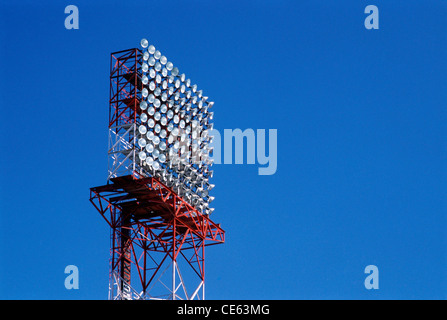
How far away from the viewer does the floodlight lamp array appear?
8869cm

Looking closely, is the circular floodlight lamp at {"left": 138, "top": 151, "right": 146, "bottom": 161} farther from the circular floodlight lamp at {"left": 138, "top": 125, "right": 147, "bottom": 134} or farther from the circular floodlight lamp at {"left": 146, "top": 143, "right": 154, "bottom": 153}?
the circular floodlight lamp at {"left": 138, "top": 125, "right": 147, "bottom": 134}

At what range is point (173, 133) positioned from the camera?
301 feet

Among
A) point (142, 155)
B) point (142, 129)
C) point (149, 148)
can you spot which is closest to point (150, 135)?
point (142, 129)

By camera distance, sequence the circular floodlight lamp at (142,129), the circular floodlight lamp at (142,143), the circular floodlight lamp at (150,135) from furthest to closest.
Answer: the circular floodlight lamp at (150,135) < the circular floodlight lamp at (142,129) < the circular floodlight lamp at (142,143)

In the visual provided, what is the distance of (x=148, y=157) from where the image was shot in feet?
285

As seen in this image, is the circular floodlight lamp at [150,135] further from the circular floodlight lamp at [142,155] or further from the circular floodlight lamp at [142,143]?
the circular floodlight lamp at [142,155]

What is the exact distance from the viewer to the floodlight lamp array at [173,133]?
88.7 metres

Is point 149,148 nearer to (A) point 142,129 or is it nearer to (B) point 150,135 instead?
(B) point 150,135

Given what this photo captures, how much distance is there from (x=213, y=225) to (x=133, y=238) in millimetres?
7869
